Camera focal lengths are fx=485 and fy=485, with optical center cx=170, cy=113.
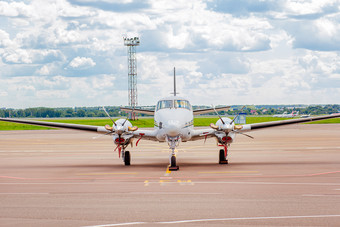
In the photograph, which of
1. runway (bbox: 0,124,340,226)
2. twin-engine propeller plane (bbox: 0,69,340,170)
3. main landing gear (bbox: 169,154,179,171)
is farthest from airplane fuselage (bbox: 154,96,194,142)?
runway (bbox: 0,124,340,226)

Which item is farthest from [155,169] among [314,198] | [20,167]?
[314,198]

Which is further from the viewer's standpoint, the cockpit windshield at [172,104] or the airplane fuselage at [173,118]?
the cockpit windshield at [172,104]

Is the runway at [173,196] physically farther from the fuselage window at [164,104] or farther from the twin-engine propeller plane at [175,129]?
the fuselage window at [164,104]

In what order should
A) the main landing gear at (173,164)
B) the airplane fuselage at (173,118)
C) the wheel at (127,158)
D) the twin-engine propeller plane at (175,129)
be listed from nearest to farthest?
the main landing gear at (173,164) < the airplane fuselage at (173,118) < the twin-engine propeller plane at (175,129) < the wheel at (127,158)

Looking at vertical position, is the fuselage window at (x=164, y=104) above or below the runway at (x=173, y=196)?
above

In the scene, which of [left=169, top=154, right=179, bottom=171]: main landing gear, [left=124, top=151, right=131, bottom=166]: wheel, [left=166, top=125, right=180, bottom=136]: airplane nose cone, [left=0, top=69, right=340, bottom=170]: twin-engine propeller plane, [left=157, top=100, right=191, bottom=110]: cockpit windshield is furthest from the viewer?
[left=124, top=151, right=131, bottom=166]: wheel

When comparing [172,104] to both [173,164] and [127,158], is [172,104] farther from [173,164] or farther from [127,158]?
[127,158]

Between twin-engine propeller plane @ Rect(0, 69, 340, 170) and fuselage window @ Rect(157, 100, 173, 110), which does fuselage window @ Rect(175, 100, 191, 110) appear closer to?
twin-engine propeller plane @ Rect(0, 69, 340, 170)

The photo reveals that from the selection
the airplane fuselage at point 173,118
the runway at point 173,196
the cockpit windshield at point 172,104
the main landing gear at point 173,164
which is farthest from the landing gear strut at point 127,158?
the main landing gear at point 173,164

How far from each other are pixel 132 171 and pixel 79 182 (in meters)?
3.96

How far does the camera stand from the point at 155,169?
68.0 ft

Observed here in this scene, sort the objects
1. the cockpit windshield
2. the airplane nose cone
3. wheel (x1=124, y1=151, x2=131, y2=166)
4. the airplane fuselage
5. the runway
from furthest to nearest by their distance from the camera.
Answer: wheel (x1=124, y1=151, x2=131, y2=166), the cockpit windshield, the airplane fuselage, the airplane nose cone, the runway

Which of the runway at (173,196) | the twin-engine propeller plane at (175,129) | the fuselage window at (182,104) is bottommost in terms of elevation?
the runway at (173,196)

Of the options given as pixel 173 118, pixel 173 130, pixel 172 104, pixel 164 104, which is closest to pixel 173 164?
pixel 173 130
